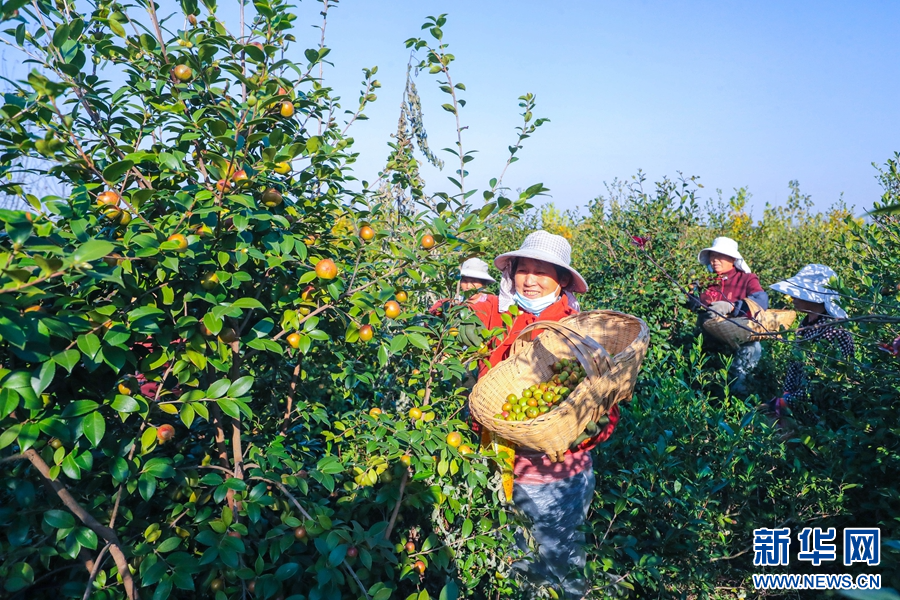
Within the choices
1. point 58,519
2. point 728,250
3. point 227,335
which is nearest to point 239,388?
point 227,335

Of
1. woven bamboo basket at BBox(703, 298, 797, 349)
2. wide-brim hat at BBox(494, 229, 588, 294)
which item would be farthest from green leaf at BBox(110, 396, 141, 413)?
woven bamboo basket at BBox(703, 298, 797, 349)

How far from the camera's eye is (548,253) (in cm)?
285

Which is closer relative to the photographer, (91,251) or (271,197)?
(91,251)

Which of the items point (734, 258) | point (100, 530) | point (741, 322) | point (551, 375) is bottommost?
point (100, 530)

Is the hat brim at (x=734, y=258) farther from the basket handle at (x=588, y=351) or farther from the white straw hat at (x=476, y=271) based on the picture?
the basket handle at (x=588, y=351)

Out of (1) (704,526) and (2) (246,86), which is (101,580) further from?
(1) (704,526)

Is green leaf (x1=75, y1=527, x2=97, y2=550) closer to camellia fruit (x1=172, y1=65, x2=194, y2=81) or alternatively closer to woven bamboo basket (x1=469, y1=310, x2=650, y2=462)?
camellia fruit (x1=172, y1=65, x2=194, y2=81)

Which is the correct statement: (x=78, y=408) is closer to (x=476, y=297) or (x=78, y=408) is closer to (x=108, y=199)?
(x=108, y=199)

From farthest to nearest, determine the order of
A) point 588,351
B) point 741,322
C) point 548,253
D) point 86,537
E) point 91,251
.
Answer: point 741,322 < point 548,253 < point 588,351 < point 86,537 < point 91,251

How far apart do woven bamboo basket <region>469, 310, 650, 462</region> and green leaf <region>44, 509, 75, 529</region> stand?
129 centimetres

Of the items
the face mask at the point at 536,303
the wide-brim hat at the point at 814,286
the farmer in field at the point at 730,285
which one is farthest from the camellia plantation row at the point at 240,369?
the farmer in field at the point at 730,285

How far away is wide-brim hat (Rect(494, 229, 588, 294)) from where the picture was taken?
2814mm

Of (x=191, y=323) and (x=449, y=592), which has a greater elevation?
(x=191, y=323)

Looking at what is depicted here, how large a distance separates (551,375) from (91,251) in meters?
2.24
